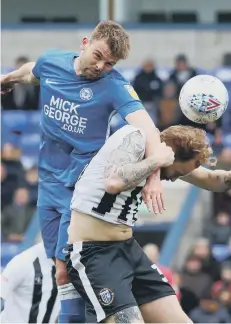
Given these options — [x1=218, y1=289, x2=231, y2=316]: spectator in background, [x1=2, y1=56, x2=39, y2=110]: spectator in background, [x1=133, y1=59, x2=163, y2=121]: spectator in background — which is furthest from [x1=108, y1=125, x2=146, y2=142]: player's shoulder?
[x1=2, y1=56, x2=39, y2=110]: spectator in background

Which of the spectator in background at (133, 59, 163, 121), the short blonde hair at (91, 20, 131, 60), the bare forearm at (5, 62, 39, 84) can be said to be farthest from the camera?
the spectator in background at (133, 59, 163, 121)

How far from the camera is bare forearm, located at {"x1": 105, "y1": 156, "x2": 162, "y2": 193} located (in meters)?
6.15

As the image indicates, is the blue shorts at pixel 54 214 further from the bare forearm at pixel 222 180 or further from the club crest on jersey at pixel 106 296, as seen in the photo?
the bare forearm at pixel 222 180

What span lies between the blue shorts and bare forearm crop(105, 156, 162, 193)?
927 mm

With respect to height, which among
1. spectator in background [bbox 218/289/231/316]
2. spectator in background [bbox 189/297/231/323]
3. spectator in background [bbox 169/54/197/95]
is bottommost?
spectator in background [bbox 218/289/231/316]

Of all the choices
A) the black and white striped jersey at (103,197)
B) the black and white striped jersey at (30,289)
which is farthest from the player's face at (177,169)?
the black and white striped jersey at (30,289)

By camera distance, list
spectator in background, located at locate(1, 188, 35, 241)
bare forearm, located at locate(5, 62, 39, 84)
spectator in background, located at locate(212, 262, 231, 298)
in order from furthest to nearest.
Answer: spectator in background, located at locate(1, 188, 35, 241), spectator in background, located at locate(212, 262, 231, 298), bare forearm, located at locate(5, 62, 39, 84)

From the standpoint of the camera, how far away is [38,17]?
20594 millimetres

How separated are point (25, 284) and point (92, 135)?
65.2 inches

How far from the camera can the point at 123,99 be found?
6.79 metres

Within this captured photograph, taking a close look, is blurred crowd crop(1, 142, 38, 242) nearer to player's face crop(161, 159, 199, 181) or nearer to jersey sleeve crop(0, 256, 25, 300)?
jersey sleeve crop(0, 256, 25, 300)

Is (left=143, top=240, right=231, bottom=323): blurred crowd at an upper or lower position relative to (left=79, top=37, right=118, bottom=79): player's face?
lower

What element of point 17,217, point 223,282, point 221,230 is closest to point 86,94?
point 223,282

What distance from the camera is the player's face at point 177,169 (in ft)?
21.0
